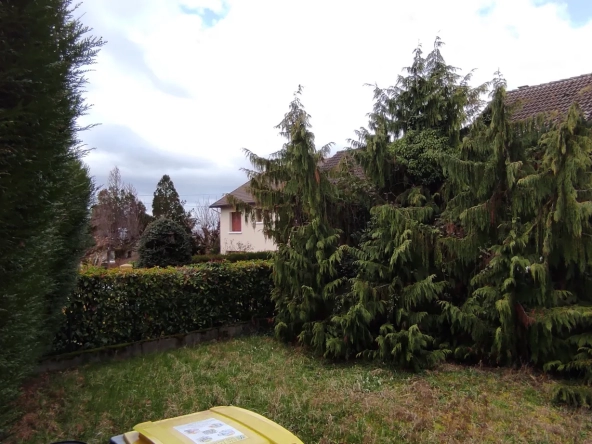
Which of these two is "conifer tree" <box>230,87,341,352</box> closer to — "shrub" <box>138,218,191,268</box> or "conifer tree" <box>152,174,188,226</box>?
"shrub" <box>138,218,191,268</box>

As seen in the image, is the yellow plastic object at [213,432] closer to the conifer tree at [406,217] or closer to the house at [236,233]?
the conifer tree at [406,217]

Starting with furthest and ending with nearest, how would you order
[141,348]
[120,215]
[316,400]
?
Answer: [120,215] < [141,348] < [316,400]

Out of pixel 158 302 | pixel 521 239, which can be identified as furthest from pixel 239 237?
pixel 521 239

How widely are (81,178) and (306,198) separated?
12.6 ft

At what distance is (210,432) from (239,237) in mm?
26042

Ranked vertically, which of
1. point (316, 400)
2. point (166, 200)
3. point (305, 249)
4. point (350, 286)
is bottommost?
point (316, 400)

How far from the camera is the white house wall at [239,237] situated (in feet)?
88.1

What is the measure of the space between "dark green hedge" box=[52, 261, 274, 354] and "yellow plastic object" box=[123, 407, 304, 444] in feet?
18.2

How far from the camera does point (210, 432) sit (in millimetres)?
2232

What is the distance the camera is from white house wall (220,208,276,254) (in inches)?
1057

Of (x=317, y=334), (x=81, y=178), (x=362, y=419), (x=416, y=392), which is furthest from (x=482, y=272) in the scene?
(x=81, y=178)

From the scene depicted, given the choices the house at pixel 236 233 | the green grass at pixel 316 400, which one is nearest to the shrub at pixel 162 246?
the green grass at pixel 316 400

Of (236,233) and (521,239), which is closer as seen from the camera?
(521,239)

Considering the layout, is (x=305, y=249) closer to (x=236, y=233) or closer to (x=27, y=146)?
(x=27, y=146)
